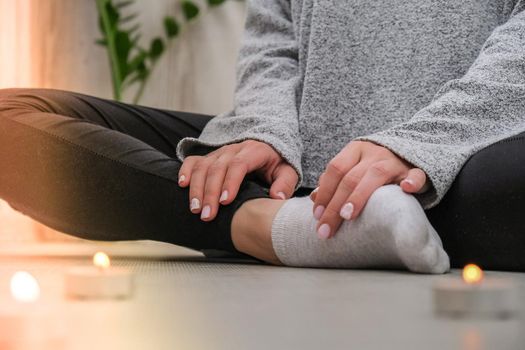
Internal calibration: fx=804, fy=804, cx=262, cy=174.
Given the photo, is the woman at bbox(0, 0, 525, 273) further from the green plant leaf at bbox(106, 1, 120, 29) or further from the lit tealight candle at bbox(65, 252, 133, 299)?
the green plant leaf at bbox(106, 1, 120, 29)

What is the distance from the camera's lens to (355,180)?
2.93ft

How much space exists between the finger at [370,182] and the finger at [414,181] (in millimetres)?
19

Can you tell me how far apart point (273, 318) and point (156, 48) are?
2.16 metres

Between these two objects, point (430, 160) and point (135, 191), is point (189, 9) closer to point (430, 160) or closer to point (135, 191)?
Result: point (135, 191)

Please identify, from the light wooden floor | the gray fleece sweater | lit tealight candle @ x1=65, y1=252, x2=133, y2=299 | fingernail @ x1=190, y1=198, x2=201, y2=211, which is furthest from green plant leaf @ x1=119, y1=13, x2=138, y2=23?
lit tealight candle @ x1=65, y1=252, x2=133, y2=299

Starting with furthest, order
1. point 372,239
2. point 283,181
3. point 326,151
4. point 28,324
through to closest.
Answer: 1. point 326,151
2. point 283,181
3. point 372,239
4. point 28,324

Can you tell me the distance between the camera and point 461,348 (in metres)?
0.36

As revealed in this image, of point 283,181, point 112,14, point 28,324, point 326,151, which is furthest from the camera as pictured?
point 112,14

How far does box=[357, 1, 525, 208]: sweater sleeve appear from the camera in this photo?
3.04 feet

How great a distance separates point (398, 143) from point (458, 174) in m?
0.09

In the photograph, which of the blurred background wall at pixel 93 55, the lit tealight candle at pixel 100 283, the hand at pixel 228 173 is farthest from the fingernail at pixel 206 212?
the blurred background wall at pixel 93 55

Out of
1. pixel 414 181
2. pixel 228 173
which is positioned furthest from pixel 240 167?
pixel 414 181

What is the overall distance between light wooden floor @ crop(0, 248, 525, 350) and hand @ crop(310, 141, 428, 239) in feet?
0.41

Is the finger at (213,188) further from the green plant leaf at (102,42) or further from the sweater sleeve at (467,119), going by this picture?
the green plant leaf at (102,42)
